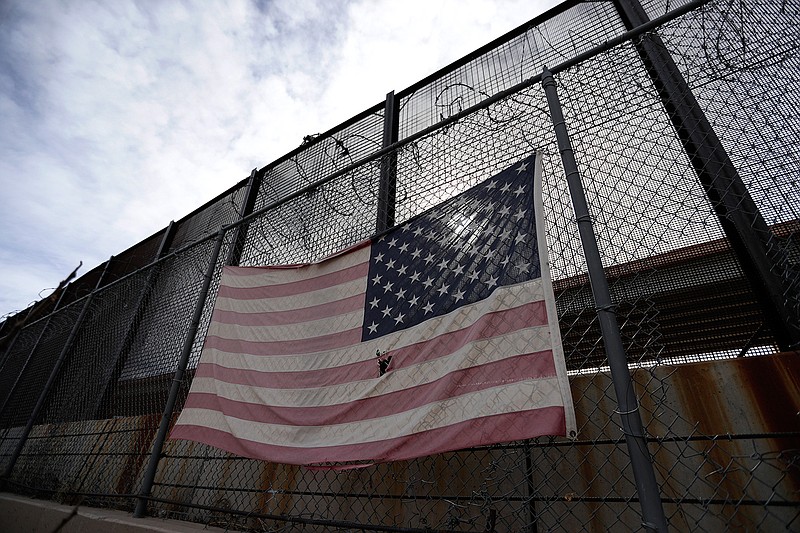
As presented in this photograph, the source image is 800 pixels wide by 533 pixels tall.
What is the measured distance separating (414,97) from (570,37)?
54.5 inches

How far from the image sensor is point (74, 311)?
18.4ft

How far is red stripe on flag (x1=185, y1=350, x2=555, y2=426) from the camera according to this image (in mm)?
1655

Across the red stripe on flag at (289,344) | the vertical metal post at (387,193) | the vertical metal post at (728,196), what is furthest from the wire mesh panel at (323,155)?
the vertical metal post at (728,196)

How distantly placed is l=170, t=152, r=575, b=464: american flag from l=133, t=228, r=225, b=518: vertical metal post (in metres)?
0.14

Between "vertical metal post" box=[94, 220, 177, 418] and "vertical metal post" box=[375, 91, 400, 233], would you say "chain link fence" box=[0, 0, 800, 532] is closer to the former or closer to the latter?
"vertical metal post" box=[375, 91, 400, 233]

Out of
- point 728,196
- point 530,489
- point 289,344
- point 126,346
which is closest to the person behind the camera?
point 530,489

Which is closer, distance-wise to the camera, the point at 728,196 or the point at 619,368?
the point at 619,368

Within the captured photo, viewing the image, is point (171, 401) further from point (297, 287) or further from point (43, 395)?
point (43, 395)

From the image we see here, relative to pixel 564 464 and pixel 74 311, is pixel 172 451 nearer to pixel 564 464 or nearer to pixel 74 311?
pixel 564 464

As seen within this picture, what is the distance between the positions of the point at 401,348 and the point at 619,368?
107 centimetres

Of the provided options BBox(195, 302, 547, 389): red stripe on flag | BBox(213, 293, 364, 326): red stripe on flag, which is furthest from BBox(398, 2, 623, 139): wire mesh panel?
BBox(195, 302, 547, 389): red stripe on flag

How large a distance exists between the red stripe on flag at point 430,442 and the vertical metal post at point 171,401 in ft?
1.95

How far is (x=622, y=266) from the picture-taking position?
6.65ft

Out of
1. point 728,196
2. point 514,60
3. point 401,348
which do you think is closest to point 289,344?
point 401,348
